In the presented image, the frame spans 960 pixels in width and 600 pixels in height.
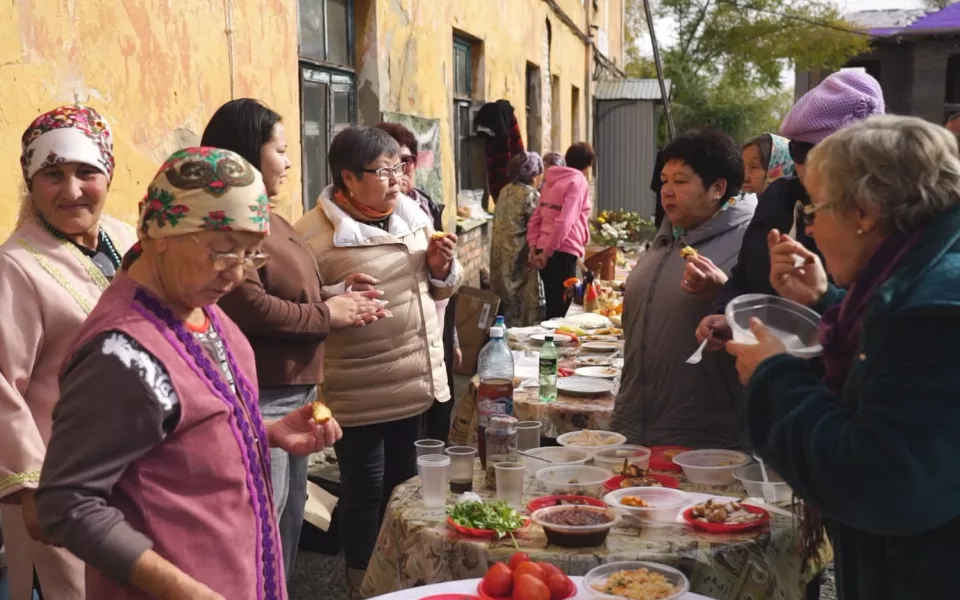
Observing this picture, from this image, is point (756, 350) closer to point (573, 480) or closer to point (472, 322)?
point (573, 480)

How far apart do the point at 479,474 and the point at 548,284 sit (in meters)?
6.52

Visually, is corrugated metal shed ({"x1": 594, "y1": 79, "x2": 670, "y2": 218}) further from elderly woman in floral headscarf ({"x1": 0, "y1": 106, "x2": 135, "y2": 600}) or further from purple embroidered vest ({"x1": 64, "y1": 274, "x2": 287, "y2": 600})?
purple embroidered vest ({"x1": 64, "y1": 274, "x2": 287, "y2": 600})

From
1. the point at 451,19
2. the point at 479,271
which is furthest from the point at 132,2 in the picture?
the point at 479,271

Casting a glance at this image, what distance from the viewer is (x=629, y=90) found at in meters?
23.1

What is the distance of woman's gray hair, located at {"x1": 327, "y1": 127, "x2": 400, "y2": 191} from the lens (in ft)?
13.5

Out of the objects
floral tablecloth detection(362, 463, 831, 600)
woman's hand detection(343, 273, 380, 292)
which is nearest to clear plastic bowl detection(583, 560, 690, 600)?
floral tablecloth detection(362, 463, 831, 600)

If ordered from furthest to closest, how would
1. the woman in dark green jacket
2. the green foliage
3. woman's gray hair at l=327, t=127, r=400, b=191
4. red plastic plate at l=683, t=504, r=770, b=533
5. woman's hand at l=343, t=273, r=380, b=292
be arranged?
1. the green foliage
2. woman's gray hair at l=327, t=127, r=400, b=191
3. woman's hand at l=343, t=273, r=380, b=292
4. red plastic plate at l=683, t=504, r=770, b=533
5. the woman in dark green jacket

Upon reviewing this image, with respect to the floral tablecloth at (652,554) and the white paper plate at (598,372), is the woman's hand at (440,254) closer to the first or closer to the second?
the white paper plate at (598,372)

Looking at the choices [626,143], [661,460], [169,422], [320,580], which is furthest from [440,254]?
[626,143]

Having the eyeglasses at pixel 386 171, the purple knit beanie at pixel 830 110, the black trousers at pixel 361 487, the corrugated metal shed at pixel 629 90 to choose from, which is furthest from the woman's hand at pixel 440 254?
the corrugated metal shed at pixel 629 90

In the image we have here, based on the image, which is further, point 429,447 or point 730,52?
point 730,52

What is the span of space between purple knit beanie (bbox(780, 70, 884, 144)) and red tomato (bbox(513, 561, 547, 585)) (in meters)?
1.71

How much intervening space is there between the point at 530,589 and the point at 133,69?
3021 millimetres

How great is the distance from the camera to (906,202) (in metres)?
1.84
